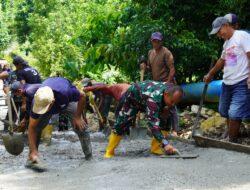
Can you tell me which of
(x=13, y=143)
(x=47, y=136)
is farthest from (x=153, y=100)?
(x=47, y=136)

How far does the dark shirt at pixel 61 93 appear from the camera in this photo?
6223mm

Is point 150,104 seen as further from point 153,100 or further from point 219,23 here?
point 219,23

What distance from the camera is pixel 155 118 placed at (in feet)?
20.2

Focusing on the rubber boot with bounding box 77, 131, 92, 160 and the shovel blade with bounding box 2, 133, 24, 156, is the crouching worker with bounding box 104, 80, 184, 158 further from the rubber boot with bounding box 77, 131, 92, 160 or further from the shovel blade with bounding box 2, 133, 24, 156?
the shovel blade with bounding box 2, 133, 24, 156

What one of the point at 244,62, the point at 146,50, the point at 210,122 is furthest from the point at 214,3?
the point at 244,62

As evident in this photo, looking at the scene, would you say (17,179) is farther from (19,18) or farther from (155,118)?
(19,18)

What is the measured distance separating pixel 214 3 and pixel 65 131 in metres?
4.00

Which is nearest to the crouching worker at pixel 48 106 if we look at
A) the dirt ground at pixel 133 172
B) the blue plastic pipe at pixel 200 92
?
the dirt ground at pixel 133 172

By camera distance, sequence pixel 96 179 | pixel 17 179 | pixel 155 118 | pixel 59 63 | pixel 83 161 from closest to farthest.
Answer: pixel 96 179 < pixel 17 179 < pixel 155 118 < pixel 83 161 < pixel 59 63

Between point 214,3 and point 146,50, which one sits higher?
point 214,3

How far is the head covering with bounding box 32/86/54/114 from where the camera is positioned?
595 cm

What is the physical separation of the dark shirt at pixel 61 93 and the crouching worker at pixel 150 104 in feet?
2.16

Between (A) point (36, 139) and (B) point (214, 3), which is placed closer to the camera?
(A) point (36, 139)

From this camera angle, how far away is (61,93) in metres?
6.22
